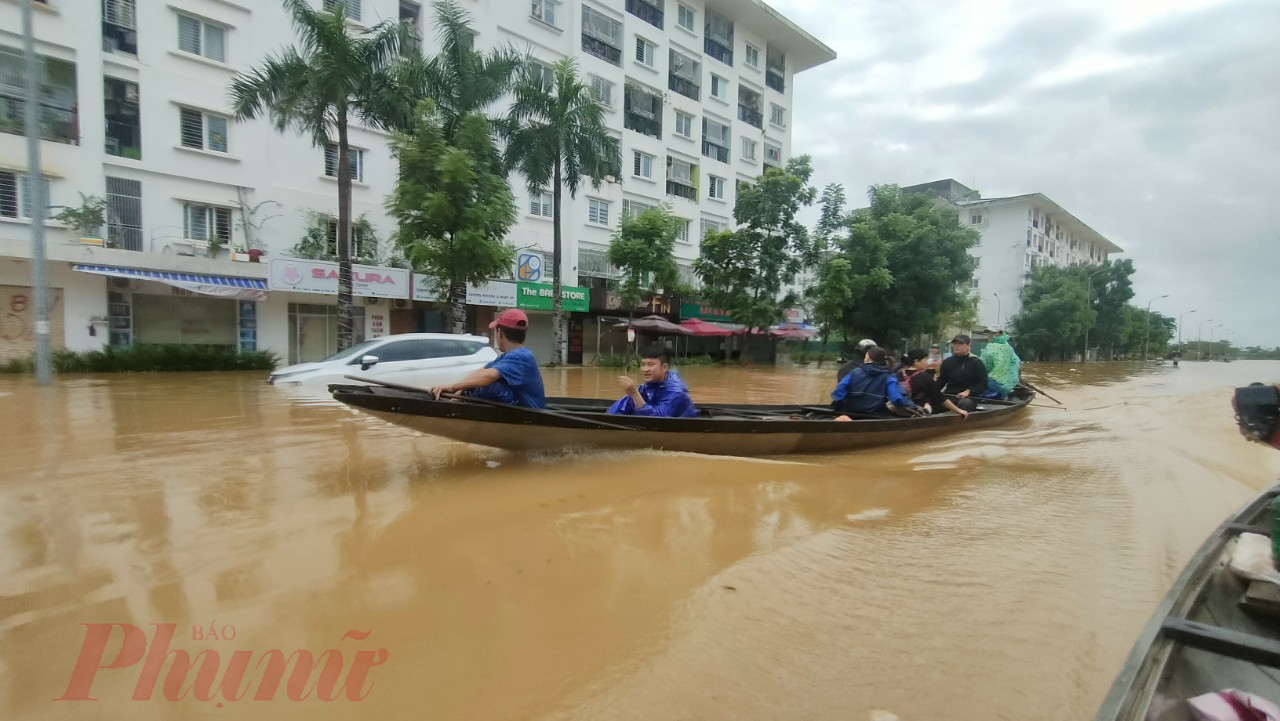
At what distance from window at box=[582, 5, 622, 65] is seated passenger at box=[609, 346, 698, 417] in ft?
77.8

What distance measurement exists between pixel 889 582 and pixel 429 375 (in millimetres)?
8748

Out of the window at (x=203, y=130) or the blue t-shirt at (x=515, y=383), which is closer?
the blue t-shirt at (x=515, y=383)

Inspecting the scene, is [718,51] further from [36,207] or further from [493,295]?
[36,207]

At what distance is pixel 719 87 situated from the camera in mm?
31891

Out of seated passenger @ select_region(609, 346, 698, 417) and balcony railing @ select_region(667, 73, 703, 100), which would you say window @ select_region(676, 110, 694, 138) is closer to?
balcony railing @ select_region(667, 73, 703, 100)

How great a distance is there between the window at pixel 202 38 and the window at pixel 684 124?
18.6 meters

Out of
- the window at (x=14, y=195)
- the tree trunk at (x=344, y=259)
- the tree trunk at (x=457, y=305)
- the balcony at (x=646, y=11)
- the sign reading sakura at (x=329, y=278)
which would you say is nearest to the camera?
the window at (x=14, y=195)

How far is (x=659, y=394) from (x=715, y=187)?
27690mm

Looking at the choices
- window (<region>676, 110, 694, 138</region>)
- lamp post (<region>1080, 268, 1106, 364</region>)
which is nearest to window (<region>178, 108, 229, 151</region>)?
window (<region>676, 110, 694, 138</region>)

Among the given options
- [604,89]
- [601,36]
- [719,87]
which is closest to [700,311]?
[604,89]

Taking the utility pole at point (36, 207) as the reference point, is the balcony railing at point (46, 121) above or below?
above

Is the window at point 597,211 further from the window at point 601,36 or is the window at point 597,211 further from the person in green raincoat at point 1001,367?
the person in green raincoat at point 1001,367

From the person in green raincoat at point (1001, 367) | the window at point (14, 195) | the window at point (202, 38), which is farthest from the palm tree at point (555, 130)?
the person in green raincoat at point (1001, 367)

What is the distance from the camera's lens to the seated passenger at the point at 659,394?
19.4 ft
